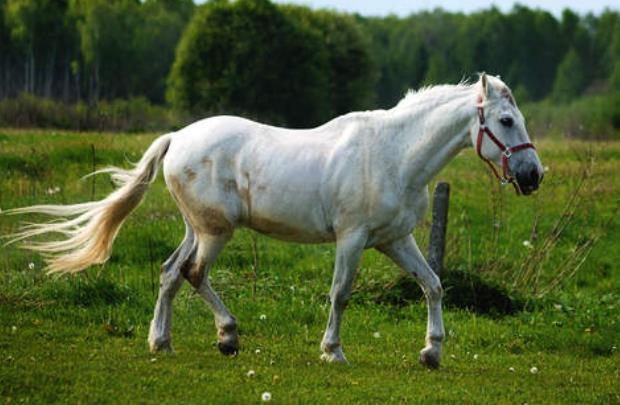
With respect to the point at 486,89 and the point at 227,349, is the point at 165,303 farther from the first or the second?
the point at 486,89

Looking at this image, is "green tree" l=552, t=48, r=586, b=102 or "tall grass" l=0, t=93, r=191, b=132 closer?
"tall grass" l=0, t=93, r=191, b=132

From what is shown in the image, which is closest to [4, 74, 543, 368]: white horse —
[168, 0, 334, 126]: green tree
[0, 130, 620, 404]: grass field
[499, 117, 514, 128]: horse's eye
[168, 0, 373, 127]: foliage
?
[499, 117, 514, 128]: horse's eye

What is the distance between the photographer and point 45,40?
67.1 m

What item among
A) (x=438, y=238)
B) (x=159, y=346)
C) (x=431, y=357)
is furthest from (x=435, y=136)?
(x=438, y=238)

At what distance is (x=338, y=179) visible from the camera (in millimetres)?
8164

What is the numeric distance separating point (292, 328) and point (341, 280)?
1978 millimetres

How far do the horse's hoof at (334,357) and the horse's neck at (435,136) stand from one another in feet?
5.00

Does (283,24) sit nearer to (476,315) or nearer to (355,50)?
(355,50)

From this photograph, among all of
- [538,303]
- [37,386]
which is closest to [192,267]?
[37,386]

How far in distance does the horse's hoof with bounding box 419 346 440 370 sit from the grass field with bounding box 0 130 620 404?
178 millimetres

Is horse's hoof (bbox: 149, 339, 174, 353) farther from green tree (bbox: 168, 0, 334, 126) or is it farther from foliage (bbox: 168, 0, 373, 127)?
green tree (bbox: 168, 0, 334, 126)

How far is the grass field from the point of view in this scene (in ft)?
24.0

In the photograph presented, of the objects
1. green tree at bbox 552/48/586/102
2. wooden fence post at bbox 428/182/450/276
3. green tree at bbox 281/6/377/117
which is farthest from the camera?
green tree at bbox 552/48/586/102

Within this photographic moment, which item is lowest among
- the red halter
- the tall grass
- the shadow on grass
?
the tall grass
